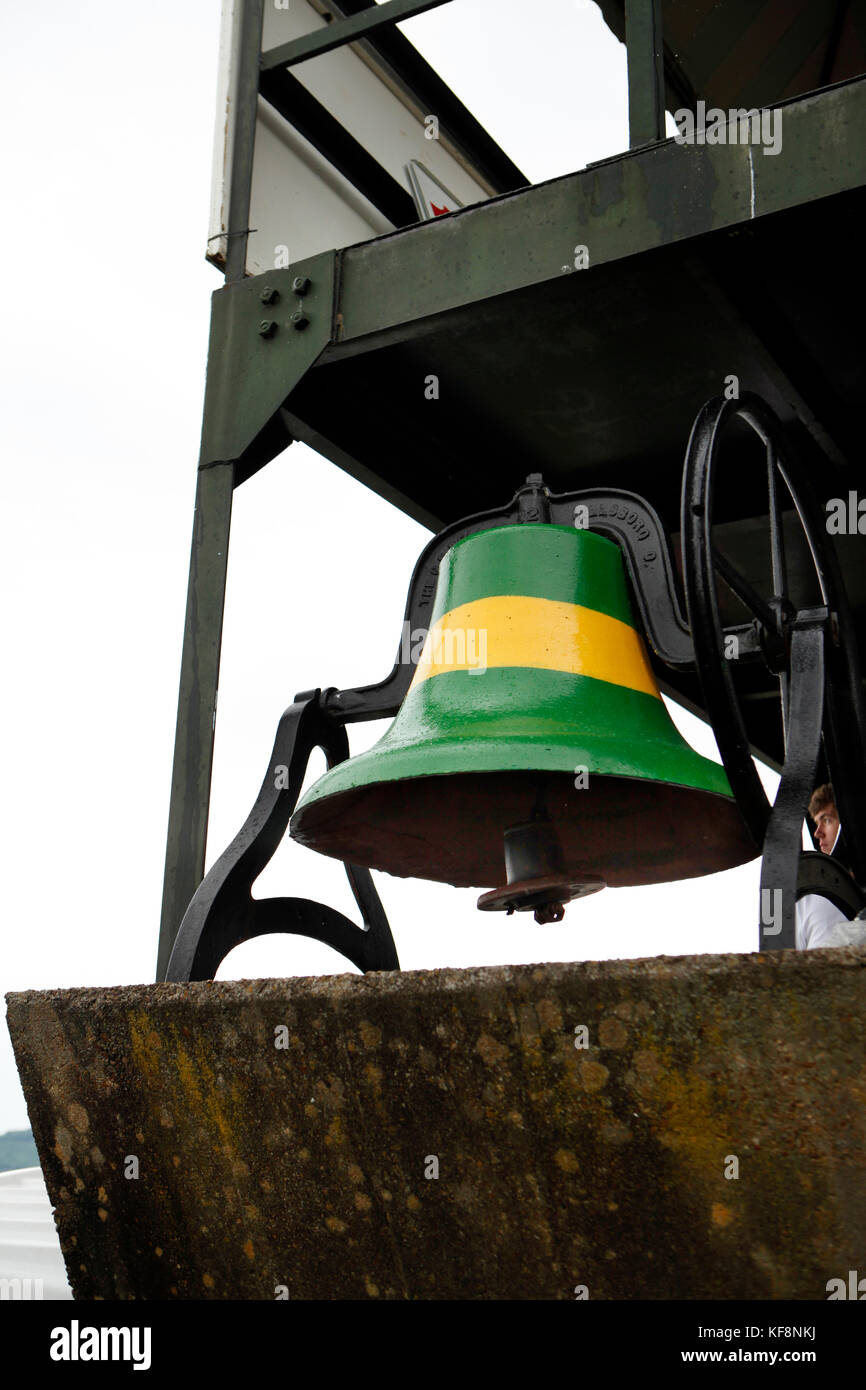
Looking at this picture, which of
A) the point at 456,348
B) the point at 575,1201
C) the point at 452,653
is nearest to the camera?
the point at 575,1201

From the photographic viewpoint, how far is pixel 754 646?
1870 mm

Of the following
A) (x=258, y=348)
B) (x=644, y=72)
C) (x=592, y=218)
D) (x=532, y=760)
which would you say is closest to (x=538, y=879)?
(x=532, y=760)

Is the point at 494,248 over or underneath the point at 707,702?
over

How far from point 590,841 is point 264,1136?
901 millimetres

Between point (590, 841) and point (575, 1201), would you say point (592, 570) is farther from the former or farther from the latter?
point (575, 1201)

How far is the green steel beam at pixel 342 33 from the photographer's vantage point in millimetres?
2885

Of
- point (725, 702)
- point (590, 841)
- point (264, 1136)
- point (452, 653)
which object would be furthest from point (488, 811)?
point (264, 1136)

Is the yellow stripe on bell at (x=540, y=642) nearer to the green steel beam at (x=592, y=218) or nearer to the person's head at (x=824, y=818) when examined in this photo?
the green steel beam at (x=592, y=218)

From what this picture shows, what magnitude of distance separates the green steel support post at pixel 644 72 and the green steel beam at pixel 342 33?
19.8 inches

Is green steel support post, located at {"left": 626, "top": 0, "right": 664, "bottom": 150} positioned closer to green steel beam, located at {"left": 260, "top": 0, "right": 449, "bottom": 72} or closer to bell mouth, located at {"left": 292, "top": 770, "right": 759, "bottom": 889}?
green steel beam, located at {"left": 260, "top": 0, "right": 449, "bottom": 72}

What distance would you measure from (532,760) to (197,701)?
0.93 metres

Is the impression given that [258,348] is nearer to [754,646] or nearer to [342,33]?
[342,33]

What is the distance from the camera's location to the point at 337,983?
1518 millimetres

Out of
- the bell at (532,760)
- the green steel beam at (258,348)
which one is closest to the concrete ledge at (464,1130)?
the bell at (532,760)
